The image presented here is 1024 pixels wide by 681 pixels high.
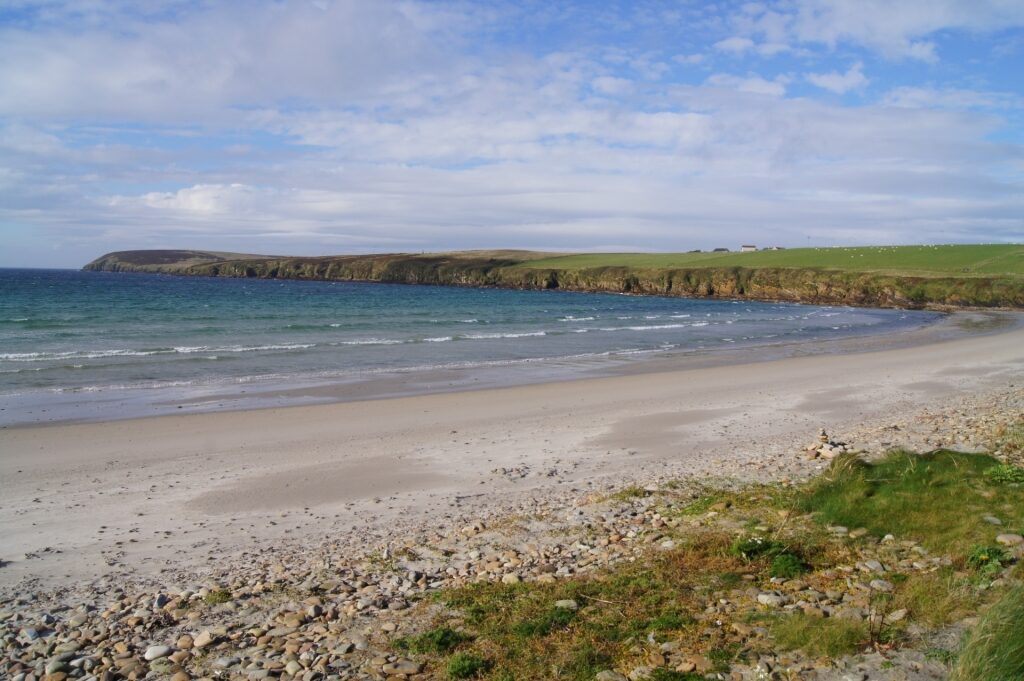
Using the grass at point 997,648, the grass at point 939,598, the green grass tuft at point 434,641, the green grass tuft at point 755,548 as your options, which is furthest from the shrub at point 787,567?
the green grass tuft at point 434,641

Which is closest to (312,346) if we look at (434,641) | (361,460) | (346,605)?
(361,460)

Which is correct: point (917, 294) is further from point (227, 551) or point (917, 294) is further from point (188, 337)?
point (227, 551)

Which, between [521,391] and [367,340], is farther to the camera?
[367,340]

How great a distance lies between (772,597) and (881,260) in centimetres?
9158

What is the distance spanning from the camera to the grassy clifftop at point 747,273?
67.6 metres

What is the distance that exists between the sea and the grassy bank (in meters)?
13.9

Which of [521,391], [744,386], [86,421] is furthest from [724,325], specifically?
[86,421]

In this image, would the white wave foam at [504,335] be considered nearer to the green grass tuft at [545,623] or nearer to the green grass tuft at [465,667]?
the green grass tuft at [545,623]

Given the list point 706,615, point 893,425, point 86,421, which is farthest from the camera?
point 86,421

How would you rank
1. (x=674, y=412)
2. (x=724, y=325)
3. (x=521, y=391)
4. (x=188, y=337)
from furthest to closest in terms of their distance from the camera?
(x=724, y=325) → (x=188, y=337) → (x=521, y=391) → (x=674, y=412)

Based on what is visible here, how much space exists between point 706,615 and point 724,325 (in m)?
45.0

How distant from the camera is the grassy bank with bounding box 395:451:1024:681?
5387 mm

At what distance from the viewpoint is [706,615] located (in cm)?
610

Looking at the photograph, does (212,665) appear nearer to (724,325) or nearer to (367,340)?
(367,340)
